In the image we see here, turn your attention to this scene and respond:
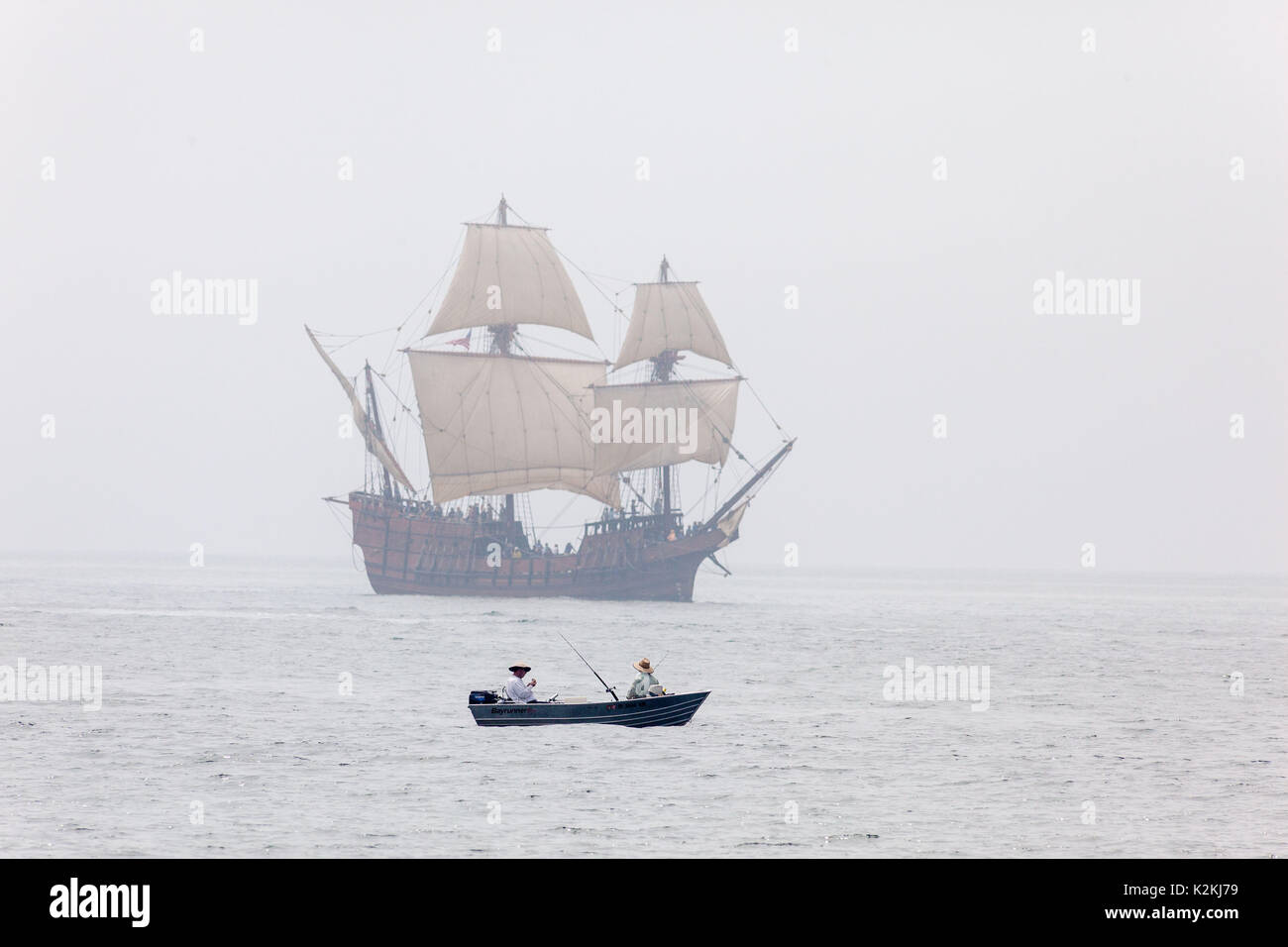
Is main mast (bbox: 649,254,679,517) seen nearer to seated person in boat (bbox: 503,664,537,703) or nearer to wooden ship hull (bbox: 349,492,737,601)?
wooden ship hull (bbox: 349,492,737,601)

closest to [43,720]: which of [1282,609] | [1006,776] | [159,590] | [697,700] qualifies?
[697,700]

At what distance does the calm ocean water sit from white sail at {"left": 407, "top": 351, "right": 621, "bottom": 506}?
4554 centimetres

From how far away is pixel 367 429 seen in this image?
112 meters

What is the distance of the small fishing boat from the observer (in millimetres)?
34572

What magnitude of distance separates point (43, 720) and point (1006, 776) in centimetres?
2372

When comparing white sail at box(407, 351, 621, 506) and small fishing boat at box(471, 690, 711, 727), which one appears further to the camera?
white sail at box(407, 351, 621, 506)

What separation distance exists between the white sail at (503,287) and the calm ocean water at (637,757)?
5273 centimetres

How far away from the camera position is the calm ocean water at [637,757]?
25234 mm

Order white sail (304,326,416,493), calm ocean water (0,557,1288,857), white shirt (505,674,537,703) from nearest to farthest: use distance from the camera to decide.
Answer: calm ocean water (0,557,1288,857), white shirt (505,674,537,703), white sail (304,326,416,493)

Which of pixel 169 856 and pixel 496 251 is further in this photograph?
pixel 496 251

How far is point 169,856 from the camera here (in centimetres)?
2284

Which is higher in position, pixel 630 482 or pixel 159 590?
pixel 630 482

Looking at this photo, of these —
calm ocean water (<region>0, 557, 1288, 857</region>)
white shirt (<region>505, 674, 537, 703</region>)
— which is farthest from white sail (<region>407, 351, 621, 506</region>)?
white shirt (<region>505, 674, 537, 703</region>)
